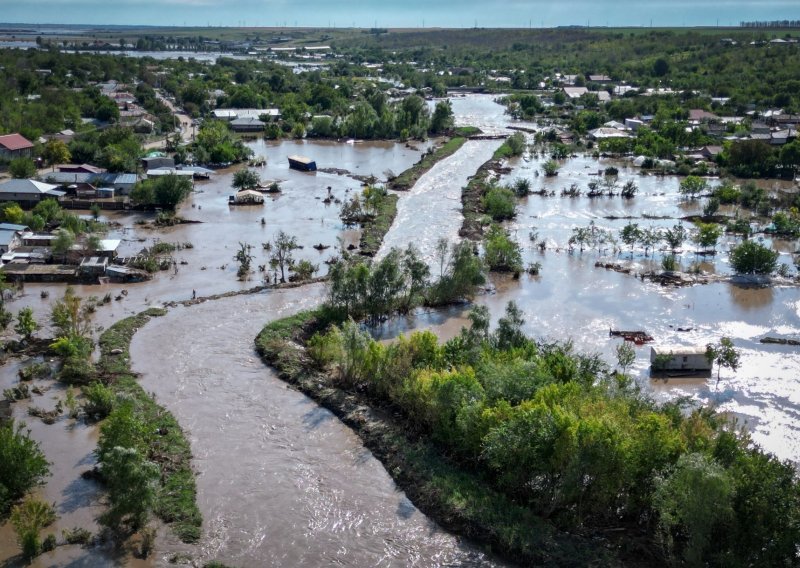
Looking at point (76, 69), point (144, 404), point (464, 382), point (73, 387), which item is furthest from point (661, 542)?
point (76, 69)

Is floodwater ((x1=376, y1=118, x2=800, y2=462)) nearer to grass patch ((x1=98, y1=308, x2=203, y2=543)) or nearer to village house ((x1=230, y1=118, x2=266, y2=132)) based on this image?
grass patch ((x1=98, y1=308, x2=203, y2=543))

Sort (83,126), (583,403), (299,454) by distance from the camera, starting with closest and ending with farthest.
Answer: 1. (583,403)
2. (299,454)
3. (83,126)

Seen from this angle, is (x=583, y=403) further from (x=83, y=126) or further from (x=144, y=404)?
(x=83, y=126)

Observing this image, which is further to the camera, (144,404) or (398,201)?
(398,201)

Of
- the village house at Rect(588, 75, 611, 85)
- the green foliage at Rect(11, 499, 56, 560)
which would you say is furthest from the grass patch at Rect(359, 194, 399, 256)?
the village house at Rect(588, 75, 611, 85)

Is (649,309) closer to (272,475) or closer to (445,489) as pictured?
(445,489)

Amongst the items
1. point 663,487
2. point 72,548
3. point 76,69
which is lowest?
point 72,548

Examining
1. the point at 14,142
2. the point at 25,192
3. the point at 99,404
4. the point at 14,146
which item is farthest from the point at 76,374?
the point at 14,142
